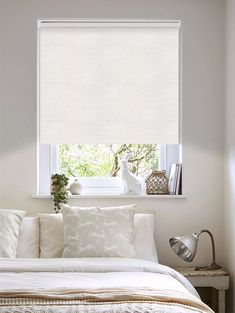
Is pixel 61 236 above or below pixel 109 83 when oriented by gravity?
below

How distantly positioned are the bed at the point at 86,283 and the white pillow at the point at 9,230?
0.03 meters

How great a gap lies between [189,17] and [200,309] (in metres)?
2.46

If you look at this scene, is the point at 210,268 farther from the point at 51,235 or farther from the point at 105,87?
the point at 105,87

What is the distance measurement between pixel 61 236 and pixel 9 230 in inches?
13.9

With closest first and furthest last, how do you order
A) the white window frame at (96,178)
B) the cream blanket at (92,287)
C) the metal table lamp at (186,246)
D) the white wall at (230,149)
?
the cream blanket at (92,287) → the metal table lamp at (186,246) → the white wall at (230,149) → the white window frame at (96,178)

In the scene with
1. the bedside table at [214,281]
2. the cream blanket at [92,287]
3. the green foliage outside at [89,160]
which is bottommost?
the bedside table at [214,281]

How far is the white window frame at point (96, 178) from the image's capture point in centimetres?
473

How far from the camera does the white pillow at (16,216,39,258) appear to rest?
4195mm

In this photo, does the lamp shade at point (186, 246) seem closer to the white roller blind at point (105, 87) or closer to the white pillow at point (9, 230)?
the white roller blind at point (105, 87)

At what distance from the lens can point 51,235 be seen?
4281 millimetres

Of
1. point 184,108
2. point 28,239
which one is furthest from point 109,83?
point 28,239

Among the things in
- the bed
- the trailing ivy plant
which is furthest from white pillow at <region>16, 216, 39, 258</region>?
the trailing ivy plant

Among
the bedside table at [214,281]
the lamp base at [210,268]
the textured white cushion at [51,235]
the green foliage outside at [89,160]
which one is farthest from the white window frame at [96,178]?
the bedside table at [214,281]

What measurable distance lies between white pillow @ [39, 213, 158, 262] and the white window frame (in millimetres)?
431
